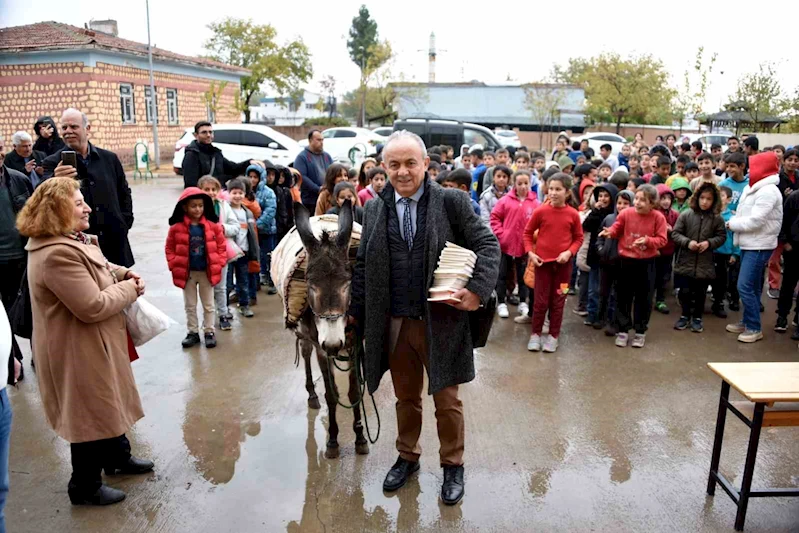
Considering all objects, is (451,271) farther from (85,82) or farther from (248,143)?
(85,82)

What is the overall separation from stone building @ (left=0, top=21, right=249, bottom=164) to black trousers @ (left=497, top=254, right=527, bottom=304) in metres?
22.3

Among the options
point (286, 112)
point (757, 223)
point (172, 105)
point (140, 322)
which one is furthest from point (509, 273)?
point (286, 112)

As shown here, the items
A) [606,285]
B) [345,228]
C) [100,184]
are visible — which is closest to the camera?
[345,228]

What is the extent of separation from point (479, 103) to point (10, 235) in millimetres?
44542

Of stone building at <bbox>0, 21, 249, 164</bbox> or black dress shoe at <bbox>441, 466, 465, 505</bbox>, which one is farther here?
A: stone building at <bbox>0, 21, 249, 164</bbox>

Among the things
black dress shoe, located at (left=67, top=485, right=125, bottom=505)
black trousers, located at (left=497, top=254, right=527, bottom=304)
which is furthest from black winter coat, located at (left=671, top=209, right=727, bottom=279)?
black dress shoe, located at (left=67, top=485, right=125, bottom=505)

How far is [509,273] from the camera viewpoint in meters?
7.66

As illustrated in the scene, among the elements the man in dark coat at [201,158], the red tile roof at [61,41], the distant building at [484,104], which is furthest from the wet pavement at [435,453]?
the distant building at [484,104]

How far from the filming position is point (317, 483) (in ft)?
12.5

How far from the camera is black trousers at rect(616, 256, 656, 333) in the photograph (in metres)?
6.25

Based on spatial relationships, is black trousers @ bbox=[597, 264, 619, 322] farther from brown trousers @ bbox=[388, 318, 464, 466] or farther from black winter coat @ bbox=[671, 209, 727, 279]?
brown trousers @ bbox=[388, 318, 464, 466]

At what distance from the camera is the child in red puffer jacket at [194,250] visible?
234 inches

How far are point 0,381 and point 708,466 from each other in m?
4.20

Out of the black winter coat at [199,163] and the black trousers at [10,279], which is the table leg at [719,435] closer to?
the black trousers at [10,279]
